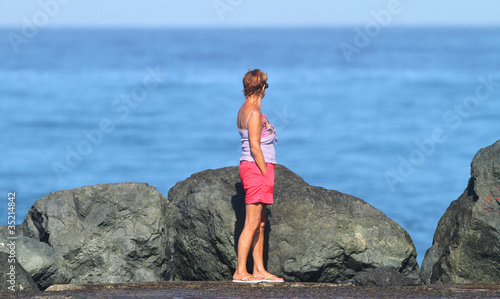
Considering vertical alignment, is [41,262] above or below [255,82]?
below

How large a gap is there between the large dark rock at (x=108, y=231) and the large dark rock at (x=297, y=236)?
321 mm

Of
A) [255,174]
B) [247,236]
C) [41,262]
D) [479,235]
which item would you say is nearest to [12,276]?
[41,262]

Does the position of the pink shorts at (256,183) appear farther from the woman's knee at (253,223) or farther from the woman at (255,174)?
the woman's knee at (253,223)

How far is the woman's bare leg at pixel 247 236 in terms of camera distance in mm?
9008

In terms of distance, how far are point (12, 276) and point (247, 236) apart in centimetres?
224

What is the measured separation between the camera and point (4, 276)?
8594mm

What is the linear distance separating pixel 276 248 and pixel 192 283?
3.66 ft

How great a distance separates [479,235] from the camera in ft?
31.4

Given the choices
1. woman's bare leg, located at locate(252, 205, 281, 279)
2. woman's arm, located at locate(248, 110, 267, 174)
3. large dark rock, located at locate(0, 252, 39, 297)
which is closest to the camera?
large dark rock, located at locate(0, 252, 39, 297)

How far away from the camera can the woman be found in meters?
8.97

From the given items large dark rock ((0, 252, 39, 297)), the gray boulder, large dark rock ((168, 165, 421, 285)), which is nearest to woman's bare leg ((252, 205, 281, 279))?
large dark rock ((168, 165, 421, 285))

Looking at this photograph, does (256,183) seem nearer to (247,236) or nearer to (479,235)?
(247,236)

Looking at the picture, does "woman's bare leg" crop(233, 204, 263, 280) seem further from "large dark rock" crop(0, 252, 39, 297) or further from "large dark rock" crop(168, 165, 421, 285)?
"large dark rock" crop(0, 252, 39, 297)

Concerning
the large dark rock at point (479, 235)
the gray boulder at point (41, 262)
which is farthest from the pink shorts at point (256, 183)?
the large dark rock at point (479, 235)
